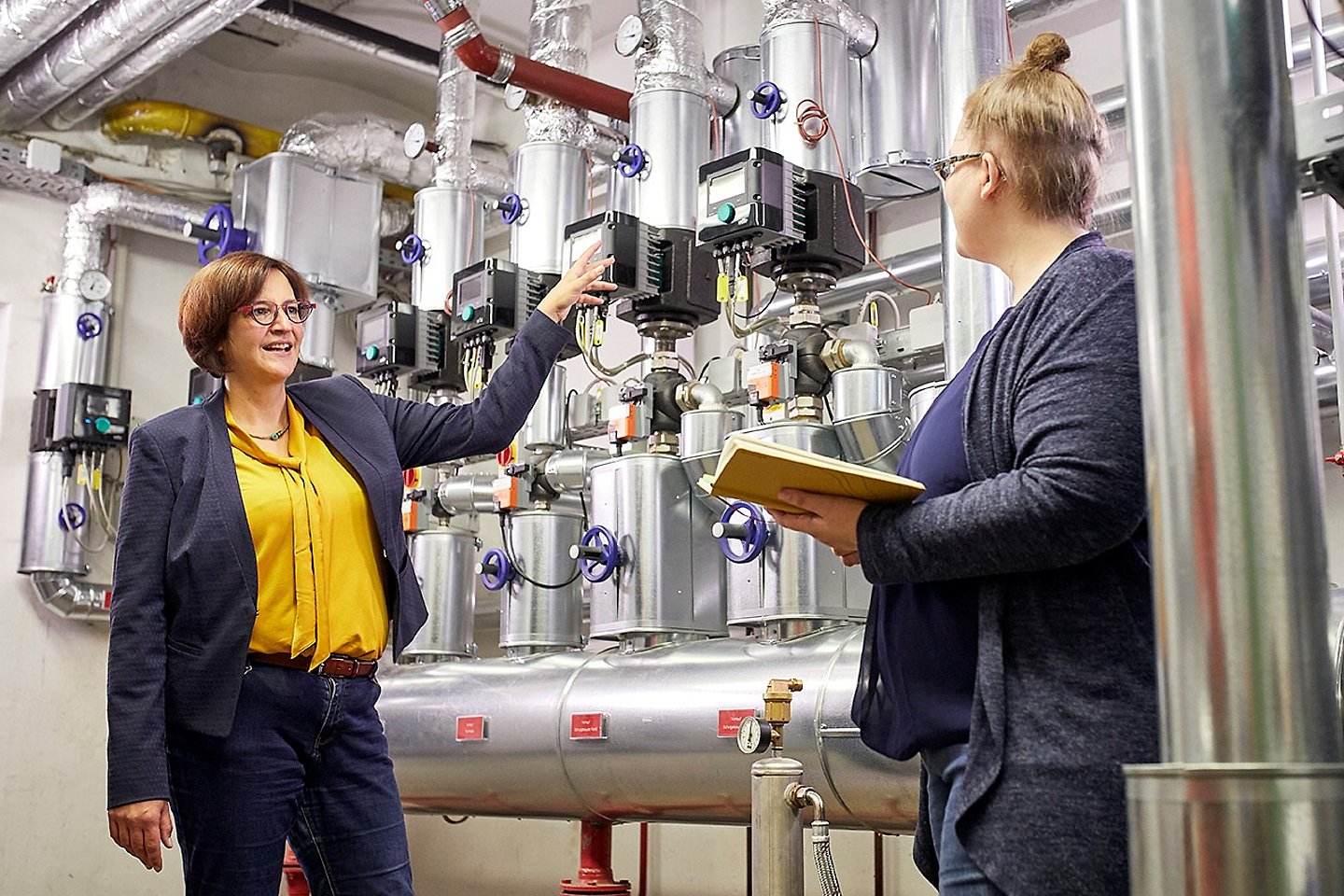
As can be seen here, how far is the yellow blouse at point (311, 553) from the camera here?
1822 millimetres

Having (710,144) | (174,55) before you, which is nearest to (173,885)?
(174,55)

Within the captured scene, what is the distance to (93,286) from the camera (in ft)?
15.6

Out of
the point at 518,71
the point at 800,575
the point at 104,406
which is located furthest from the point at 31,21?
the point at 800,575

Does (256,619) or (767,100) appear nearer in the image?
(256,619)

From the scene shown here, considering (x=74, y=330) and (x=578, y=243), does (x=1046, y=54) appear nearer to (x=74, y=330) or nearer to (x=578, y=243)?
(x=578, y=243)

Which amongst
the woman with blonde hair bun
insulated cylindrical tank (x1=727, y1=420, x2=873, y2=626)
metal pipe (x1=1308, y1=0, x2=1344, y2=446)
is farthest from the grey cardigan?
insulated cylindrical tank (x1=727, y1=420, x2=873, y2=626)

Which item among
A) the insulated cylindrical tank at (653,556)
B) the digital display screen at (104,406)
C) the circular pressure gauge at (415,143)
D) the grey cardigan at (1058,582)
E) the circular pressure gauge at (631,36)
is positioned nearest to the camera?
the grey cardigan at (1058,582)

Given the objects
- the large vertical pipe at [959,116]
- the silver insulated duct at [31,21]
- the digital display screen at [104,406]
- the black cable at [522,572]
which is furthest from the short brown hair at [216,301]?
the digital display screen at [104,406]

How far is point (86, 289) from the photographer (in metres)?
4.76

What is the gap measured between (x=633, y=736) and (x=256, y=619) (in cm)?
130

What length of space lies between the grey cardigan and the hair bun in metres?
0.21

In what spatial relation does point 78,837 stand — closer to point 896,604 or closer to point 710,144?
point 710,144

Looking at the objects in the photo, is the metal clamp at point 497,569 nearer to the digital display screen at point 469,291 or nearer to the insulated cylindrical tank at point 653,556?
the insulated cylindrical tank at point 653,556

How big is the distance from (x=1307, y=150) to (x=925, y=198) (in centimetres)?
276
